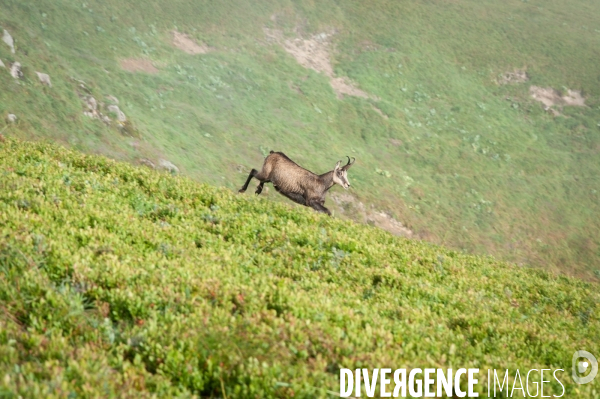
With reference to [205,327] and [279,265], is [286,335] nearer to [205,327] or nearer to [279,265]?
[205,327]

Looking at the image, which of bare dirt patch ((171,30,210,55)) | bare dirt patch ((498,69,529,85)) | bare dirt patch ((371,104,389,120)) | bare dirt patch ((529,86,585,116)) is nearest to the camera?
bare dirt patch ((171,30,210,55))

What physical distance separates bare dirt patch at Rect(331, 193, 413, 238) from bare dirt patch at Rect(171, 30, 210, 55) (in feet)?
70.0

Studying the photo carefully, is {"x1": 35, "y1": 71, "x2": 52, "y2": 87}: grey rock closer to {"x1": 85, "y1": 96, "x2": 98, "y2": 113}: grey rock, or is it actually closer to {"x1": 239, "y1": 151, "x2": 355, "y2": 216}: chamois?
{"x1": 85, "y1": 96, "x2": 98, "y2": 113}: grey rock

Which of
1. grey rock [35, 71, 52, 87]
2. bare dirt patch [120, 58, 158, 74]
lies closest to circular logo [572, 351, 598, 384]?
grey rock [35, 71, 52, 87]

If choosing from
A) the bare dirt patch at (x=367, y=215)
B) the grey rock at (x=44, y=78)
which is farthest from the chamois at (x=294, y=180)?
the grey rock at (x=44, y=78)

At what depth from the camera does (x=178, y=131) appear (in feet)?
134

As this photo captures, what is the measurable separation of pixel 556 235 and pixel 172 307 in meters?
43.3

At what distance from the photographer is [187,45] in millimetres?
53094

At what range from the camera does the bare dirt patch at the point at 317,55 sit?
A: 57.7 metres

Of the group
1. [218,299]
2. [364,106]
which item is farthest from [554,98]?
[218,299]

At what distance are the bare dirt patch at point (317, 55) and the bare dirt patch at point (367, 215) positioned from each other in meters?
18.2

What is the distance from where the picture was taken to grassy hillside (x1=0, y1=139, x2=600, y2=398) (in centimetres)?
750

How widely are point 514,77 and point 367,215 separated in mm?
37610

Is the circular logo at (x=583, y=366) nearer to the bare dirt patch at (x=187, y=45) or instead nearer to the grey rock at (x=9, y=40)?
the grey rock at (x=9, y=40)
